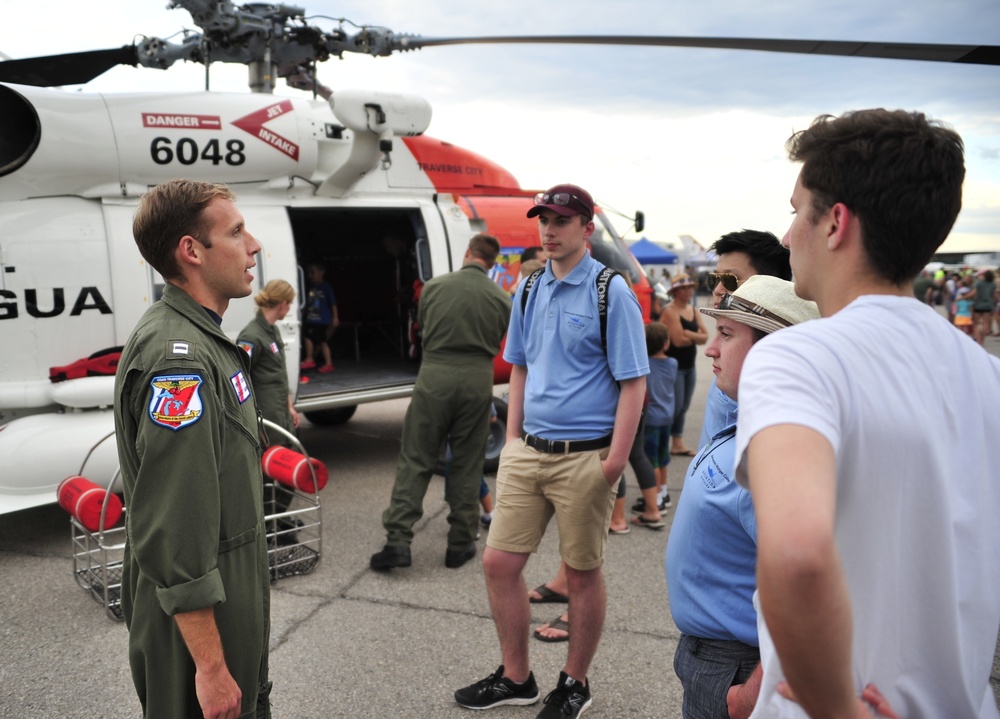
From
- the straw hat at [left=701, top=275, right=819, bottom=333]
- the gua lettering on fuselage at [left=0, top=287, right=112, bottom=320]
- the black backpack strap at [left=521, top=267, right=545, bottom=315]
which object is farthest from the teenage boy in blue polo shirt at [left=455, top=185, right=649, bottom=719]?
the gua lettering on fuselage at [left=0, top=287, right=112, bottom=320]

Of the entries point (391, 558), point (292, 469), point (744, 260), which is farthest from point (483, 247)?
point (744, 260)

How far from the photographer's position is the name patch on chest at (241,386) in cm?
178

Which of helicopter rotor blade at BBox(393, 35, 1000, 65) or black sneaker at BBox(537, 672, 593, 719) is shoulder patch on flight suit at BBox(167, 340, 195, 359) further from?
helicopter rotor blade at BBox(393, 35, 1000, 65)

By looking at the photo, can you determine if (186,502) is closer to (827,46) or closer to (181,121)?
(827,46)

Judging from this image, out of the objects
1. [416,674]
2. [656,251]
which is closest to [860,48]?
[416,674]

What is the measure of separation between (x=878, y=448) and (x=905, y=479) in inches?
2.2

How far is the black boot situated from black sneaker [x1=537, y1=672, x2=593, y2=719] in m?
1.65

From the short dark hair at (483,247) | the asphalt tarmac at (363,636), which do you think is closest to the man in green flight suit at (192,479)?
the asphalt tarmac at (363,636)

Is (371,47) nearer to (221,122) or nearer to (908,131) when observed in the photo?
(221,122)

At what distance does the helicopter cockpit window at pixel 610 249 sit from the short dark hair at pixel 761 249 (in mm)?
5262

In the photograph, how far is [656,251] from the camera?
27.7 m

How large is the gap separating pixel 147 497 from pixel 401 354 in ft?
24.2

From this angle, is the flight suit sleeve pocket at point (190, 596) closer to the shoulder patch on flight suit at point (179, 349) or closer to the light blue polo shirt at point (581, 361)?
the shoulder patch on flight suit at point (179, 349)

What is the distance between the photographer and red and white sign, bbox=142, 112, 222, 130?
5.59 meters
